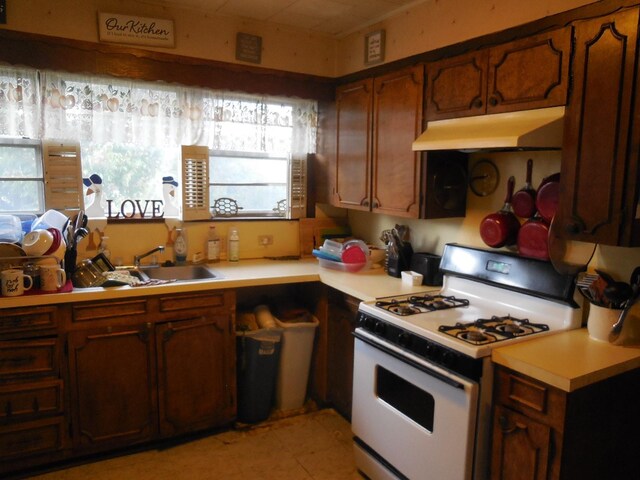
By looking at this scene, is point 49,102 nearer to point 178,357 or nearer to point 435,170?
point 178,357

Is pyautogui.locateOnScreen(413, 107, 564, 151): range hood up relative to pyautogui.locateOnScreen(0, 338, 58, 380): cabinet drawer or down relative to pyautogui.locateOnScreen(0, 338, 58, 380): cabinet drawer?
up

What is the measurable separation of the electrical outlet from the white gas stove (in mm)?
1227

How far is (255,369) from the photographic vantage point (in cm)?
277

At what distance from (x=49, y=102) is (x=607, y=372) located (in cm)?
283

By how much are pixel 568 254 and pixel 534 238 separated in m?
0.17

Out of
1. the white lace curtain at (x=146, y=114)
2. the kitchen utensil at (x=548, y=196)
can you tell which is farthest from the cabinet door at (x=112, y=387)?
the kitchen utensil at (x=548, y=196)

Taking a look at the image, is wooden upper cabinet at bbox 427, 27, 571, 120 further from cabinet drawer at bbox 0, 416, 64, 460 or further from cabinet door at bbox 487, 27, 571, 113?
cabinet drawer at bbox 0, 416, 64, 460

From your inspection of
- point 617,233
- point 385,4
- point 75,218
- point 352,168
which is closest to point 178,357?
point 75,218

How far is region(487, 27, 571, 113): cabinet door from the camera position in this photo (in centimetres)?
179

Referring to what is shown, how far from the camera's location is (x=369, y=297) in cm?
239

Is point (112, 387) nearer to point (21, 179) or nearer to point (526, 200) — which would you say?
point (21, 179)

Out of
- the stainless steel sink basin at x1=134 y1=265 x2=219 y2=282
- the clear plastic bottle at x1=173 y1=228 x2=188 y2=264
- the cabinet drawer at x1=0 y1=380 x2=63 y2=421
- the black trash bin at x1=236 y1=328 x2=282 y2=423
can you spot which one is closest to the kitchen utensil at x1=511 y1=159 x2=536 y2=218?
the black trash bin at x1=236 y1=328 x2=282 y2=423

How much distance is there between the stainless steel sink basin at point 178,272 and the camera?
286 cm

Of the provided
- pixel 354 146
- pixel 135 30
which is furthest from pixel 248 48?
pixel 354 146
